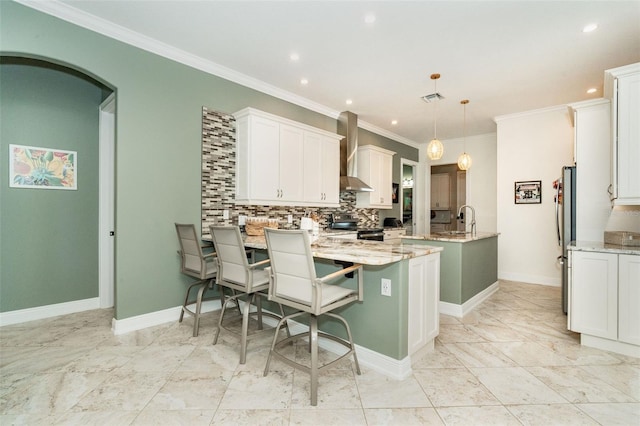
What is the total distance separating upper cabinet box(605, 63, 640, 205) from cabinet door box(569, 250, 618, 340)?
1.85 feet

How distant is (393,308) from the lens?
6.78 feet

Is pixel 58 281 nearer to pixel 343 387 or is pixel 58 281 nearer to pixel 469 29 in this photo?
pixel 343 387

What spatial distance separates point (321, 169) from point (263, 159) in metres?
1.13

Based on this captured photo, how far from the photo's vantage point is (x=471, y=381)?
2025 mm

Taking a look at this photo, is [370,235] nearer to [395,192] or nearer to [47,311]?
[395,192]

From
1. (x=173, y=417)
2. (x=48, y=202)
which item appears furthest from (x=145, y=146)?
(x=173, y=417)

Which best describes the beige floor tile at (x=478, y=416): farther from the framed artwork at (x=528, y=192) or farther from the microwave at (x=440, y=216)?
the microwave at (x=440, y=216)

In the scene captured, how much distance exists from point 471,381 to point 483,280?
2320 millimetres

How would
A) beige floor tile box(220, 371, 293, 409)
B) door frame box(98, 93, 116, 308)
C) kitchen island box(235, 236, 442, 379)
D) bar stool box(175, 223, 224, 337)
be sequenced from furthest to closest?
door frame box(98, 93, 116, 308) → bar stool box(175, 223, 224, 337) → kitchen island box(235, 236, 442, 379) → beige floor tile box(220, 371, 293, 409)

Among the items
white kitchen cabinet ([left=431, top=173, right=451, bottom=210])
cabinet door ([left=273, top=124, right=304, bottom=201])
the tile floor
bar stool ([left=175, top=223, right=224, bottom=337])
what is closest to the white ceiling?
cabinet door ([left=273, top=124, right=304, bottom=201])

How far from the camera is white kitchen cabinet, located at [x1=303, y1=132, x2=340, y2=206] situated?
428 cm

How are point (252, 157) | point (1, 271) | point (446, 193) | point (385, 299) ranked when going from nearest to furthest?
point (385, 299) < point (1, 271) < point (252, 157) < point (446, 193)

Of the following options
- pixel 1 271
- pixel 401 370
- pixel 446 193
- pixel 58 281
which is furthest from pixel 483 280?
pixel 1 271

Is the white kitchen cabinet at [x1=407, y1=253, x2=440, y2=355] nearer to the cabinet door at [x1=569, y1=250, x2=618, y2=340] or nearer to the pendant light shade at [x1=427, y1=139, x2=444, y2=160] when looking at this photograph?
the cabinet door at [x1=569, y1=250, x2=618, y2=340]
